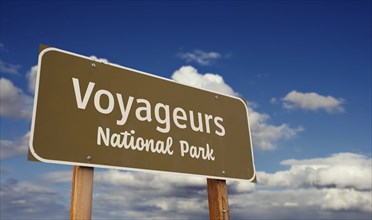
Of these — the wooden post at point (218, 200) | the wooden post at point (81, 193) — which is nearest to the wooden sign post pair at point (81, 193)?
the wooden post at point (81, 193)

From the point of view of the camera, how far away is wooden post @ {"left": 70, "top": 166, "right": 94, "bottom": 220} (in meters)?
2.80

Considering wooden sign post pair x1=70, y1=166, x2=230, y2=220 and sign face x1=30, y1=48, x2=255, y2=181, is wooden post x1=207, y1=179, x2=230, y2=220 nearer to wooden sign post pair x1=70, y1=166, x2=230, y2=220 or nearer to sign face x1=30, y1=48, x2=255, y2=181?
sign face x1=30, y1=48, x2=255, y2=181

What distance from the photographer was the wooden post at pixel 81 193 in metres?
2.80

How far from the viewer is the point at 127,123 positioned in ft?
10.9

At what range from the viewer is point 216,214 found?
3750 mm

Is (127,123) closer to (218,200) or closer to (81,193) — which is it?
(81,193)

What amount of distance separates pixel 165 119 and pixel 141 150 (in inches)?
18.3

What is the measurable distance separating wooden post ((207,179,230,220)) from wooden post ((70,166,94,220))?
1442mm

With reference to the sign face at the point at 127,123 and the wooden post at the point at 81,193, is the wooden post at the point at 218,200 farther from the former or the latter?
the wooden post at the point at 81,193

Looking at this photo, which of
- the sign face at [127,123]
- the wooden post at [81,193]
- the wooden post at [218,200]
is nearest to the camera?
the wooden post at [81,193]

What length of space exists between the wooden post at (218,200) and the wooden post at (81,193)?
144 cm

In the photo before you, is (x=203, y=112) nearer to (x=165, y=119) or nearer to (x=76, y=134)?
(x=165, y=119)

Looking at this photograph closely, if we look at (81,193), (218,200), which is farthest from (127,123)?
(218,200)

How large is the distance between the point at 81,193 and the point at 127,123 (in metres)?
0.79
